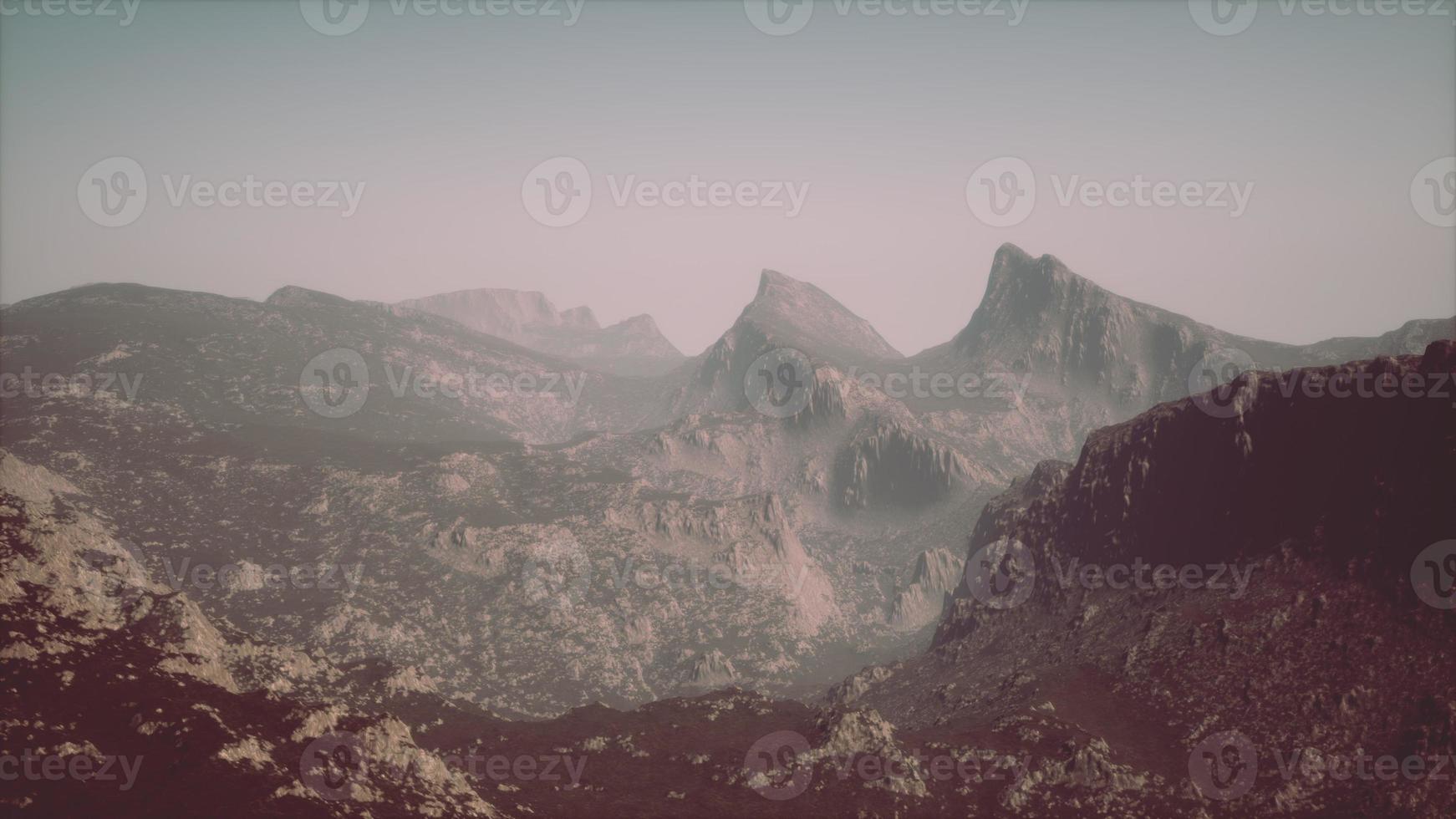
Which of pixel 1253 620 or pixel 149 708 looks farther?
pixel 1253 620

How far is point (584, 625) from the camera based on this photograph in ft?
580

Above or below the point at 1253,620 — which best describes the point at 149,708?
above

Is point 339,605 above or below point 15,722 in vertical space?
below

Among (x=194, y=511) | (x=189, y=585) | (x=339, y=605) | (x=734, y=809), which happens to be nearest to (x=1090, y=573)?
(x=734, y=809)

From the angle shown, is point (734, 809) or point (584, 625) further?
point (584, 625)

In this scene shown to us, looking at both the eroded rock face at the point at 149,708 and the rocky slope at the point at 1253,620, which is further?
the rocky slope at the point at 1253,620

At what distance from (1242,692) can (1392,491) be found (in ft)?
85.1

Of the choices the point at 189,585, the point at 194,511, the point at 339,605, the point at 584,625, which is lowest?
the point at 584,625

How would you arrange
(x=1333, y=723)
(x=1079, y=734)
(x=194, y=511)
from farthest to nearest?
(x=194, y=511) < (x=1079, y=734) < (x=1333, y=723)

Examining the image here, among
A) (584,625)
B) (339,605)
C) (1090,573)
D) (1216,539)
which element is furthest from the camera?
(584,625)

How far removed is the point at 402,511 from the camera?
18912 centimetres

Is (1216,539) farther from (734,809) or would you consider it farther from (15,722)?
(15,722)

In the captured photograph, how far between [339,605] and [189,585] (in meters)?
27.9

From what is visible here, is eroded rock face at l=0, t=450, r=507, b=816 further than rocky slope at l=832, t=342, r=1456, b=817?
No
